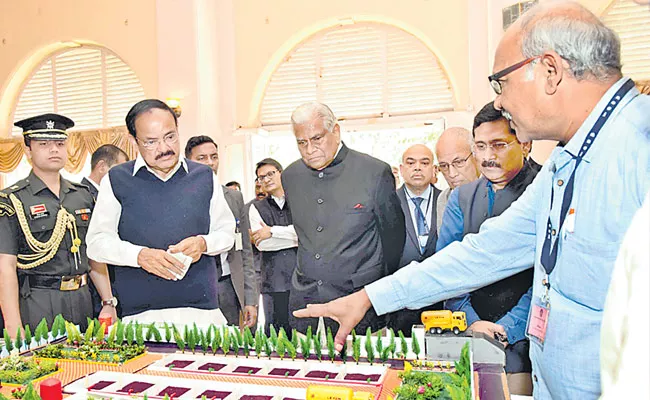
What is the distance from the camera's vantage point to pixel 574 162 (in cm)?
136

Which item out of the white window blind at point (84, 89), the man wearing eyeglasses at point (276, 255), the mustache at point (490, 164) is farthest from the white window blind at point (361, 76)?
the mustache at point (490, 164)

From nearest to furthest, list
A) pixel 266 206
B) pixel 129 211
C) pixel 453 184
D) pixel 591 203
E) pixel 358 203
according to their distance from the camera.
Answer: pixel 591 203
pixel 129 211
pixel 358 203
pixel 453 184
pixel 266 206

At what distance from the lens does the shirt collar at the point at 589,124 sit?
130 cm

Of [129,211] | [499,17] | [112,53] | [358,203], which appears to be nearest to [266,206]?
[358,203]

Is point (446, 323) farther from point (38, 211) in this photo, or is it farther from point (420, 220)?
point (38, 211)

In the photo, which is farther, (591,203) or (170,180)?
(170,180)

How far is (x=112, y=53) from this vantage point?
29.3 ft

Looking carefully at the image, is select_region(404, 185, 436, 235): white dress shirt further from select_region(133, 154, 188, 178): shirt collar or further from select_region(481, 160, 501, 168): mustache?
select_region(133, 154, 188, 178): shirt collar

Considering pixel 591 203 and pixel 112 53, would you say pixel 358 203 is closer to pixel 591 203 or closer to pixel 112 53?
pixel 591 203

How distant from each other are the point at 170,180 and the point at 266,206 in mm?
1844

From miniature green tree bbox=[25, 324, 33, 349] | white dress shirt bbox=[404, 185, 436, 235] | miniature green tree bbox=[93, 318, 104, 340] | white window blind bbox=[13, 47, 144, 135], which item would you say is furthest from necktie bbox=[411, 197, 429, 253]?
white window blind bbox=[13, 47, 144, 135]

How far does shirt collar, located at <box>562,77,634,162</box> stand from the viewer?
1299 millimetres

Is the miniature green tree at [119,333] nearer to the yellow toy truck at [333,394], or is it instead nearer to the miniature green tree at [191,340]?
the miniature green tree at [191,340]

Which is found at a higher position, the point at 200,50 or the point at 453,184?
the point at 200,50
